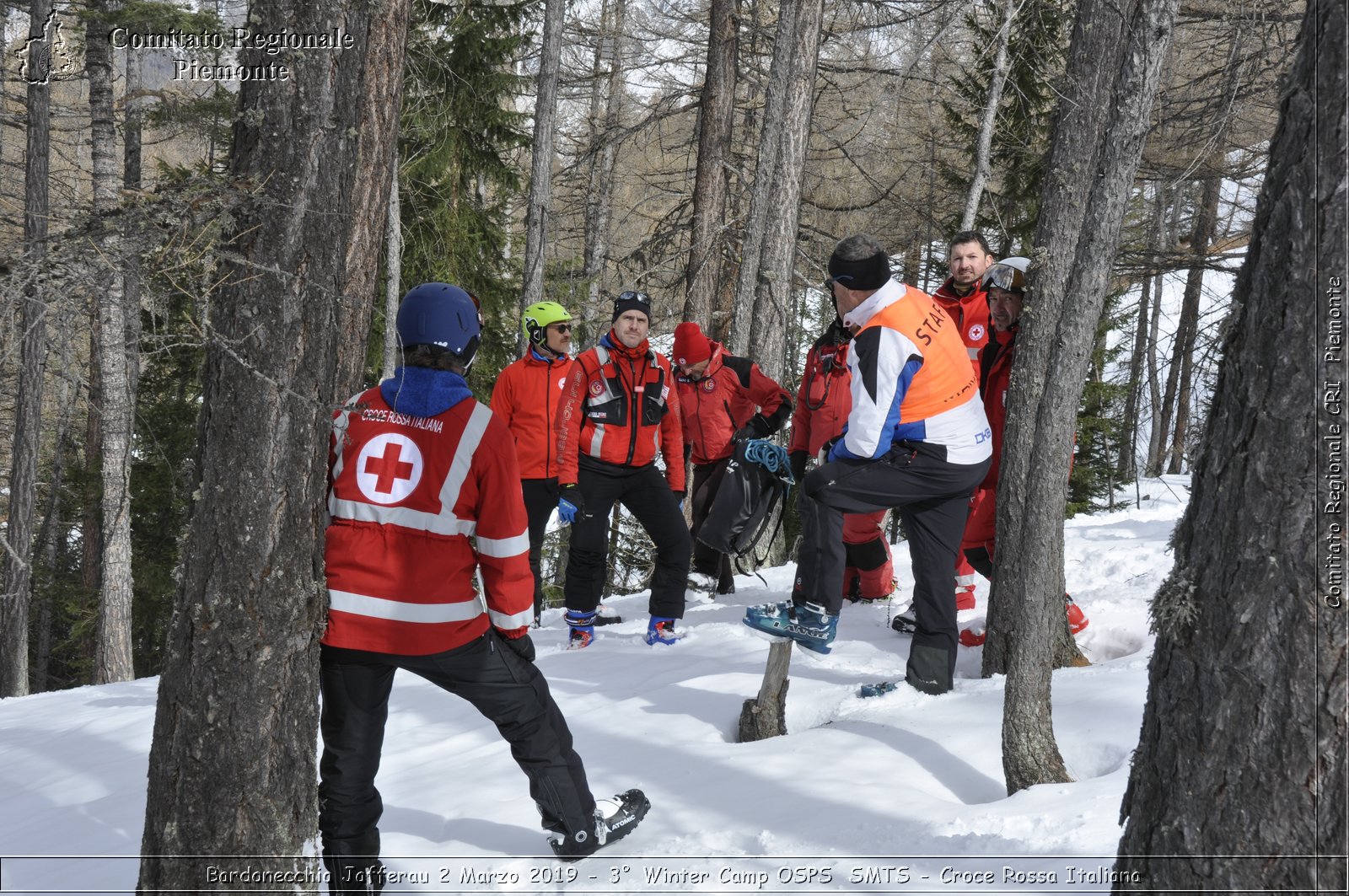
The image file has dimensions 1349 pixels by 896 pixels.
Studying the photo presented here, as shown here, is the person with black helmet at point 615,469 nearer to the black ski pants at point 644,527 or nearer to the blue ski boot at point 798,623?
the black ski pants at point 644,527

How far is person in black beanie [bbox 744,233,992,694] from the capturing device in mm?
4078

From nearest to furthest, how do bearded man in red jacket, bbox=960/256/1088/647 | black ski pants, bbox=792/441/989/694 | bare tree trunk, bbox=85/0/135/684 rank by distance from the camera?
1. black ski pants, bbox=792/441/989/694
2. bearded man in red jacket, bbox=960/256/1088/647
3. bare tree trunk, bbox=85/0/135/684

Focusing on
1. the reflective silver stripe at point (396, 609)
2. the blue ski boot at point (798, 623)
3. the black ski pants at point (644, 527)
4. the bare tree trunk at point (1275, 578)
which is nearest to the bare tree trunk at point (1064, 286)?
the blue ski boot at point (798, 623)

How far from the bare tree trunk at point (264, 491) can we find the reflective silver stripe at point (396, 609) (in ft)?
0.45

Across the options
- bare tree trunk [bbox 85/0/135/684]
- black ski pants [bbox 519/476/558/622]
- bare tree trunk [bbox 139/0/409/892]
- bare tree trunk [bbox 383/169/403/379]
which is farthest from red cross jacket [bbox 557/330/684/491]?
bare tree trunk [bbox 85/0/135/684]

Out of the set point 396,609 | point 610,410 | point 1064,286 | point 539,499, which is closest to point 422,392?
point 396,609

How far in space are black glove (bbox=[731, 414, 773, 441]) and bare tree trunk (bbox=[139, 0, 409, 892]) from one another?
13.7 feet

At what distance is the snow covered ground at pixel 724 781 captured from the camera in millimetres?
2926

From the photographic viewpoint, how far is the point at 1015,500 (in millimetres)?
4434

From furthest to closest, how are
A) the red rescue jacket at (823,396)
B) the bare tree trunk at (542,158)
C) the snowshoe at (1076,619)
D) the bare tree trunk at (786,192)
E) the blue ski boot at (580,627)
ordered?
1. the bare tree trunk at (542,158)
2. the bare tree trunk at (786,192)
3. the blue ski boot at (580,627)
4. the red rescue jacket at (823,396)
5. the snowshoe at (1076,619)

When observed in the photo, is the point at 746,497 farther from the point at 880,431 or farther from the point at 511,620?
the point at 511,620

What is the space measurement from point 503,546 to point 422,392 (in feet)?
1.86

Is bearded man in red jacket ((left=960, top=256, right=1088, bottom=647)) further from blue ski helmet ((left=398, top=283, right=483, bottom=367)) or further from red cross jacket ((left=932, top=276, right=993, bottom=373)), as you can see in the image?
blue ski helmet ((left=398, top=283, right=483, bottom=367))

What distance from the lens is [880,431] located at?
4.10 meters
